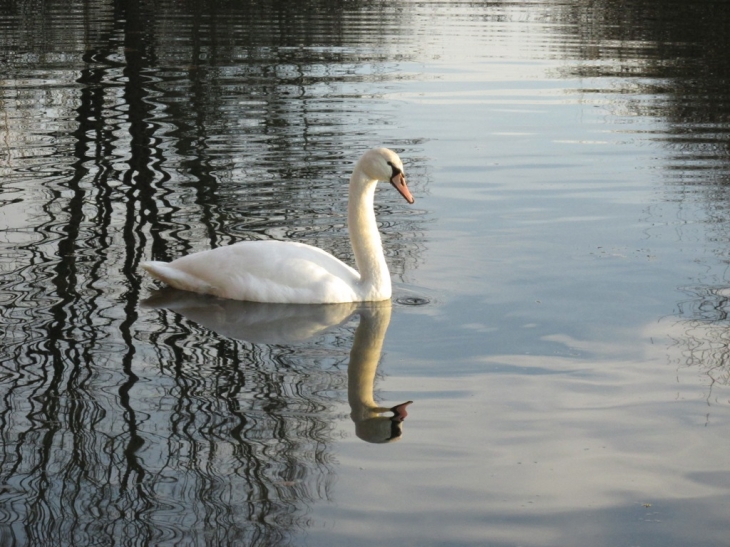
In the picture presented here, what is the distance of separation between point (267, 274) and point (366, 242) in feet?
2.49

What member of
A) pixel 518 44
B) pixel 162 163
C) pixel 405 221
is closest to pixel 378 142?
pixel 162 163

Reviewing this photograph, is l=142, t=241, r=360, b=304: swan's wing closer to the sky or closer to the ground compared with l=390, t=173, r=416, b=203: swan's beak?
closer to the ground

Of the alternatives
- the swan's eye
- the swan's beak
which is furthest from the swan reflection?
the swan's eye

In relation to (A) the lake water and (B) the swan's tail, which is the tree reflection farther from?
(B) the swan's tail

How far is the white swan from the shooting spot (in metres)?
8.04

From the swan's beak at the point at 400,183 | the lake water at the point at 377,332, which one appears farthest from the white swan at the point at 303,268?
the lake water at the point at 377,332

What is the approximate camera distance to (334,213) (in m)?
10.4

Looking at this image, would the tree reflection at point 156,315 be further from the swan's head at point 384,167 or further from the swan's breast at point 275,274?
the swan's head at point 384,167

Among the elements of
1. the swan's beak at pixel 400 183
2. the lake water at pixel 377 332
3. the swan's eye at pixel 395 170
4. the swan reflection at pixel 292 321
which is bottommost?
the swan reflection at pixel 292 321

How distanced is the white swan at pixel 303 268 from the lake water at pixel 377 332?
0.20 m

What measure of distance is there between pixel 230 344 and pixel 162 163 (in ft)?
18.7

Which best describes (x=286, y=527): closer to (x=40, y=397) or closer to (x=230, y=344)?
(x=40, y=397)

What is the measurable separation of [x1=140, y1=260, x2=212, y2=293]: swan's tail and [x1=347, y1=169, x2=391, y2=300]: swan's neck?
1.12 m

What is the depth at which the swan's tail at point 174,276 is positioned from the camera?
8.24 metres
